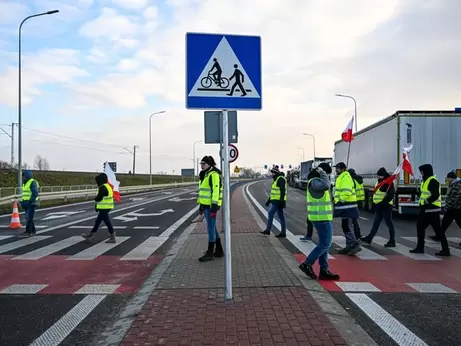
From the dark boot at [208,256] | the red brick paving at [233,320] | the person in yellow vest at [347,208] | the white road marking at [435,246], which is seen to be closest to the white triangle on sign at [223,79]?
the red brick paving at [233,320]

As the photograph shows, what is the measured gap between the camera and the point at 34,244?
991cm

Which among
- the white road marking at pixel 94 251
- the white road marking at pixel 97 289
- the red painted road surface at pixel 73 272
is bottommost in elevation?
the white road marking at pixel 97 289

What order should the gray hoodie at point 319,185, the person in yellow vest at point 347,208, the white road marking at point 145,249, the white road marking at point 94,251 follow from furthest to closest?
the person in yellow vest at point 347,208 → the white road marking at point 145,249 → the white road marking at point 94,251 → the gray hoodie at point 319,185

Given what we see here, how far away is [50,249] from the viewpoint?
9266 millimetres

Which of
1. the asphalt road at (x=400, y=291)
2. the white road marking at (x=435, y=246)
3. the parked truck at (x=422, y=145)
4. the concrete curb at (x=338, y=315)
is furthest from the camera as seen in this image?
the parked truck at (x=422, y=145)

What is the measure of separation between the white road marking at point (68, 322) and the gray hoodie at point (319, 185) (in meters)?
3.36

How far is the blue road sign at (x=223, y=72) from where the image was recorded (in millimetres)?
4914

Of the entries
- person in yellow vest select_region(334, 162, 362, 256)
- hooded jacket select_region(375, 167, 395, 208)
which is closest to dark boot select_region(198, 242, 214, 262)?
person in yellow vest select_region(334, 162, 362, 256)

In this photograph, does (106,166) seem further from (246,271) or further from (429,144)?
(429,144)

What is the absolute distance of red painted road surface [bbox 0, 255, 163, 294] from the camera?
633cm

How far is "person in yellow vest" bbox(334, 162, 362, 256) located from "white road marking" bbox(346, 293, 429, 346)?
9.77 feet

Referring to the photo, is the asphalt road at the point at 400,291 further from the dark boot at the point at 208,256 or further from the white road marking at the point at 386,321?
the dark boot at the point at 208,256

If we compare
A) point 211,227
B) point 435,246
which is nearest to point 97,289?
point 211,227

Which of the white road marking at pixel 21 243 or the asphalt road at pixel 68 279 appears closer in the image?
the asphalt road at pixel 68 279
